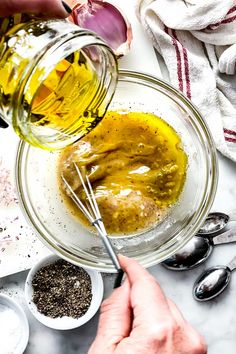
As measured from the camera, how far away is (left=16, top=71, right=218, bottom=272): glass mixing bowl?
157cm

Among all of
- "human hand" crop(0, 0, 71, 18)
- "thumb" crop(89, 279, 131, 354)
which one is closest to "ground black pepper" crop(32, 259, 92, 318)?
"thumb" crop(89, 279, 131, 354)

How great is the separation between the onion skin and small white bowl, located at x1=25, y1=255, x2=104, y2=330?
0.56m

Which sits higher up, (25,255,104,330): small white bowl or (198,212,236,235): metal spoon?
(198,212,236,235): metal spoon

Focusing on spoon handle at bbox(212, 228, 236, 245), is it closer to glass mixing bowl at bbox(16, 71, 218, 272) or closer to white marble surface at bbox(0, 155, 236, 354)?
white marble surface at bbox(0, 155, 236, 354)

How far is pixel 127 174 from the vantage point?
1.60 meters

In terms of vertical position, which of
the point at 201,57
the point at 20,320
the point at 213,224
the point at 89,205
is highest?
the point at 201,57

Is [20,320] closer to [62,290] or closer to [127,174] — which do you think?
[62,290]

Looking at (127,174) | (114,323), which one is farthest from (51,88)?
(114,323)

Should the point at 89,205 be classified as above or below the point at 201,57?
below

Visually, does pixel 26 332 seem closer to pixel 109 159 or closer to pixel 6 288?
pixel 6 288

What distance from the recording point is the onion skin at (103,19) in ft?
5.64

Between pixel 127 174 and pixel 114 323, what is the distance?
0.41 meters

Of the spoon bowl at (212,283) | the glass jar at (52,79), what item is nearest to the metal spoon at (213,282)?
the spoon bowl at (212,283)

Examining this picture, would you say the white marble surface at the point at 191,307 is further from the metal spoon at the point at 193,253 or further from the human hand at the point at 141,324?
the human hand at the point at 141,324
